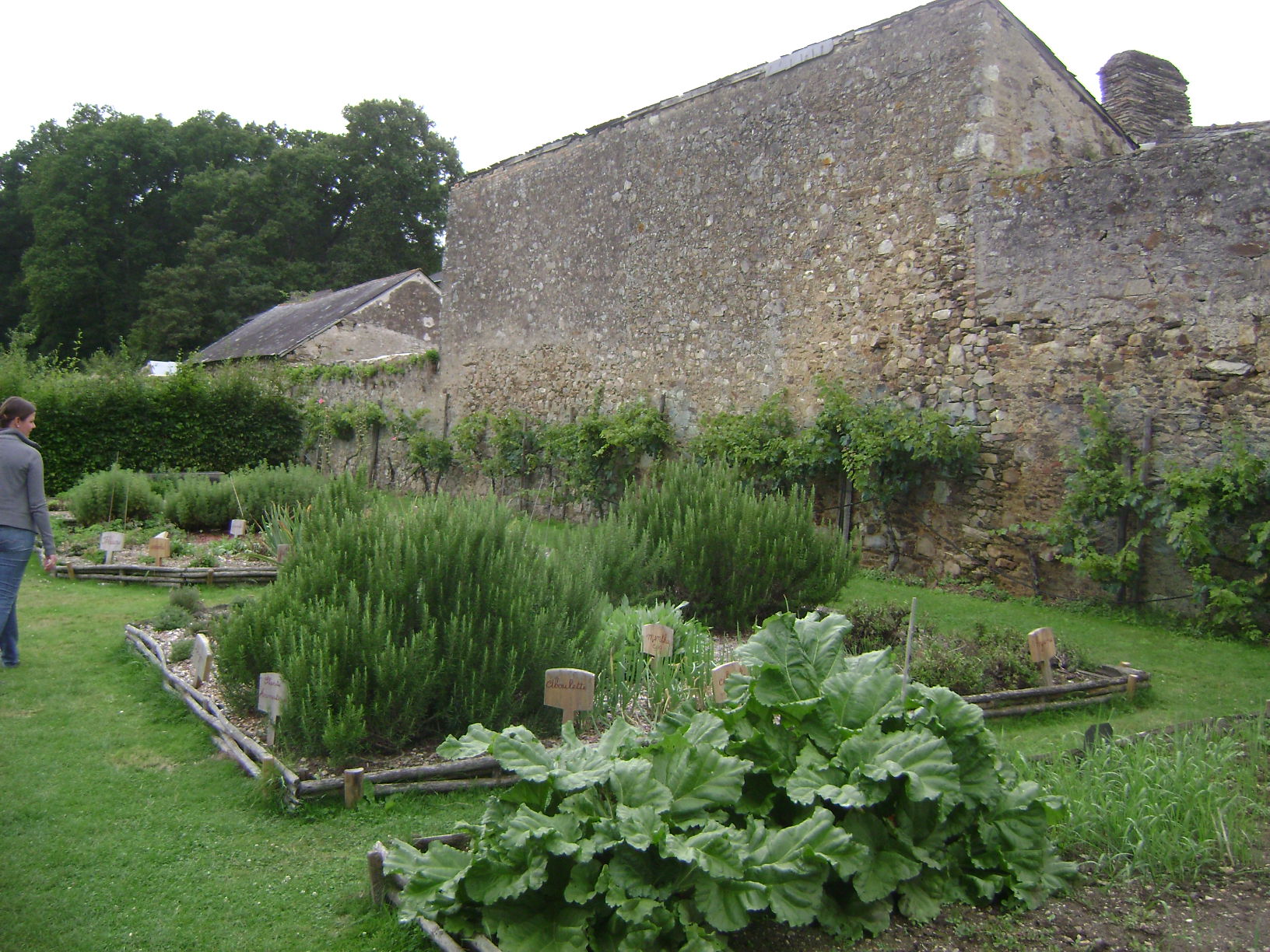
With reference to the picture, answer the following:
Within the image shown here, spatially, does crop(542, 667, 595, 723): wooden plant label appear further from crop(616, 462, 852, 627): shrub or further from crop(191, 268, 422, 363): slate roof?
crop(191, 268, 422, 363): slate roof

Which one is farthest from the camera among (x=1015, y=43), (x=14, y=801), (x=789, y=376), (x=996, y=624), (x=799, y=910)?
(x=789, y=376)

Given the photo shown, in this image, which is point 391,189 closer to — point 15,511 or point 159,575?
point 159,575

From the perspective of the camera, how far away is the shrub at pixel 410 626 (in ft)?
13.8

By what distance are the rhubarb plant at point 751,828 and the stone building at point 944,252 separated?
5645mm

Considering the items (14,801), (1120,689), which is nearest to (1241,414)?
(1120,689)

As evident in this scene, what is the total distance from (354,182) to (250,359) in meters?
20.0

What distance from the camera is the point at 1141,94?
1099 centimetres

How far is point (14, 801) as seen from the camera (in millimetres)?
3750

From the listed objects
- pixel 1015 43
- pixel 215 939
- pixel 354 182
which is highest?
pixel 354 182

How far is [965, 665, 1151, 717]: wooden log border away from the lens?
5.01 metres

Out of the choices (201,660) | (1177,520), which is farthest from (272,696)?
(1177,520)

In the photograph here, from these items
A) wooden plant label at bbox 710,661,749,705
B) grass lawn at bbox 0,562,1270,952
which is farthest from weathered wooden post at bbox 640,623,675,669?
grass lawn at bbox 0,562,1270,952

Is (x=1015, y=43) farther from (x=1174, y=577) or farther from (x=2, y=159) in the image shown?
(x=2, y=159)

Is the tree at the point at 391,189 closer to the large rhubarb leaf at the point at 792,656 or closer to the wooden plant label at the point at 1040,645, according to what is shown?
the wooden plant label at the point at 1040,645
